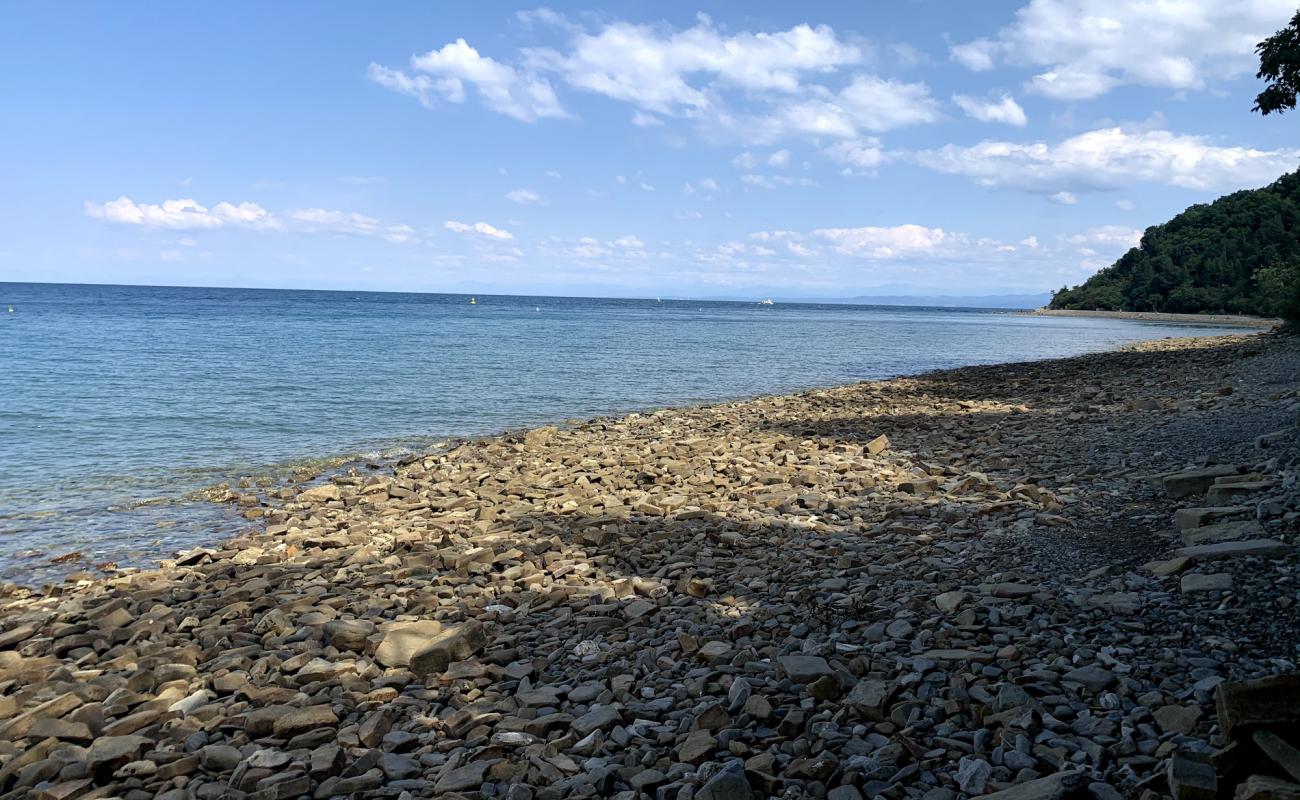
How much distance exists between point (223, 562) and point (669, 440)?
9.10 meters

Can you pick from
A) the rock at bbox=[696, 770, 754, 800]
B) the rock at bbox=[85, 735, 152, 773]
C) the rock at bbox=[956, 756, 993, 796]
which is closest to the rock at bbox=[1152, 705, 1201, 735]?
the rock at bbox=[956, 756, 993, 796]

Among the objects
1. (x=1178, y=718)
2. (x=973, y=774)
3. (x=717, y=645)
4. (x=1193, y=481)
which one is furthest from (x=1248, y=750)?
(x=1193, y=481)

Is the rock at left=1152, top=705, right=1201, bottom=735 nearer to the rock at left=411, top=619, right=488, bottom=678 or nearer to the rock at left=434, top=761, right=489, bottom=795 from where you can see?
the rock at left=434, top=761, right=489, bottom=795

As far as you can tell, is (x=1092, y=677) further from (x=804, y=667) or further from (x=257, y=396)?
(x=257, y=396)

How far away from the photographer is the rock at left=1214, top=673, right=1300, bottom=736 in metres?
3.34

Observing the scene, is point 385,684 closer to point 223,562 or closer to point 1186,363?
point 223,562

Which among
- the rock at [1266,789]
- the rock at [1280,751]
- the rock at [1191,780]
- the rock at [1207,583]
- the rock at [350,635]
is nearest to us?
the rock at [1266,789]

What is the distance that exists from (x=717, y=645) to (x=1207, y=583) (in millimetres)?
3456

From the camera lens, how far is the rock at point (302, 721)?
4.86m

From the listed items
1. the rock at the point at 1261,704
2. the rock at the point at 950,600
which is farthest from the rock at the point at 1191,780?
the rock at the point at 950,600

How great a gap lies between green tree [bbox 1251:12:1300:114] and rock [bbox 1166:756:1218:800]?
19.5 m

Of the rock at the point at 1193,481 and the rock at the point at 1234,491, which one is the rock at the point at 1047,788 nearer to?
the rock at the point at 1234,491

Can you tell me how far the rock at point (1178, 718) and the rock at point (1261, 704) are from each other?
0.41 meters

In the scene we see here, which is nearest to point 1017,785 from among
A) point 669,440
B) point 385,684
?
point 385,684
